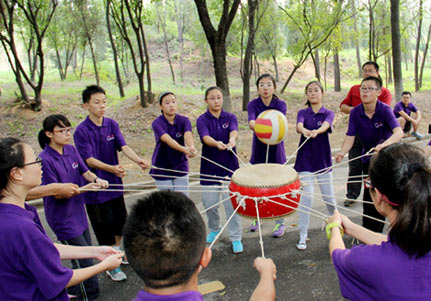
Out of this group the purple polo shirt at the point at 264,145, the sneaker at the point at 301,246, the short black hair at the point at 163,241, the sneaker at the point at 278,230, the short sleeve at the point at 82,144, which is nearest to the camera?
the short black hair at the point at 163,241

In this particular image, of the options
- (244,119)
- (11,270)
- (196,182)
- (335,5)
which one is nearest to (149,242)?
(11,270)

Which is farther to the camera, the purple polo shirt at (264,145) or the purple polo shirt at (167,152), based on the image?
the purple polo shirt at (264,145)

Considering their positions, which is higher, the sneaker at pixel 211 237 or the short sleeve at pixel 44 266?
the short sleeve at pixel 44 266

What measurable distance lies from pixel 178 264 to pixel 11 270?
110cm

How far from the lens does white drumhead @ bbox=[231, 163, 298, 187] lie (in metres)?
3.04

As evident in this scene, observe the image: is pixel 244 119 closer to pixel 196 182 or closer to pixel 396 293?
pixel 196 182

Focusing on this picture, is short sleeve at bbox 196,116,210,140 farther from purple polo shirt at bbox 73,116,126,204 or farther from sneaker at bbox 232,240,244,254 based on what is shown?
sneaker at bbox 232,240,244,254

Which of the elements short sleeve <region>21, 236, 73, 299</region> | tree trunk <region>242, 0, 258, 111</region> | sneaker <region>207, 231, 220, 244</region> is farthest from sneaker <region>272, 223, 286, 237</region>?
tree trunk <region>242, 0, 258, 111</region>

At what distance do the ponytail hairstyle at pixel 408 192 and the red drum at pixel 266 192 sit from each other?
1448mm

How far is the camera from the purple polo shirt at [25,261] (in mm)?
1763

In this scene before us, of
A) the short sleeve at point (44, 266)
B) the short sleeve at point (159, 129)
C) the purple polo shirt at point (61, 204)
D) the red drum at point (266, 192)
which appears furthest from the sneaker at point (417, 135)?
the short sleeve at point (44, 266)

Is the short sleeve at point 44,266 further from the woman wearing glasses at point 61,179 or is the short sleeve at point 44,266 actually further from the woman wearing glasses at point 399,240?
→ the woman wearing glasses at point 399,240

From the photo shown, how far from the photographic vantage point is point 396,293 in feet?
4.74

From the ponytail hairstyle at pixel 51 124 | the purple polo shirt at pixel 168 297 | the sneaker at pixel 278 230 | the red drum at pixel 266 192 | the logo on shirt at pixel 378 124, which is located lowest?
the sneaker at pixel 278 230
